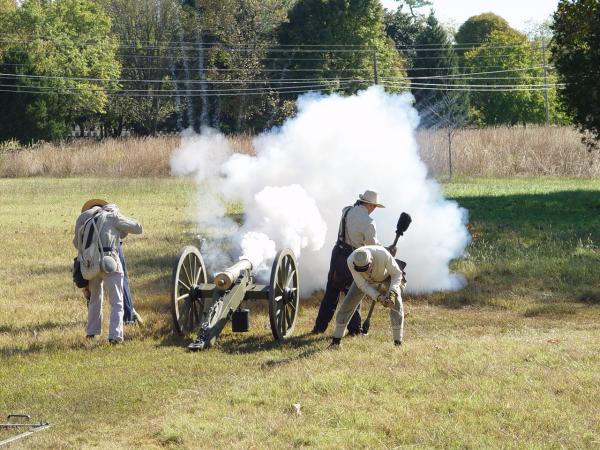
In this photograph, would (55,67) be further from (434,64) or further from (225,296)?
(225,296)

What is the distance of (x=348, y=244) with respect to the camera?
11688 mm

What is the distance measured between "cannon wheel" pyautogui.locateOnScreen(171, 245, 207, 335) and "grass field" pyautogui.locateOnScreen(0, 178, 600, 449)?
0.32 m

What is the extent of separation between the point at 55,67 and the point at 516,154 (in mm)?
30710

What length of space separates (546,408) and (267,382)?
2564 mm

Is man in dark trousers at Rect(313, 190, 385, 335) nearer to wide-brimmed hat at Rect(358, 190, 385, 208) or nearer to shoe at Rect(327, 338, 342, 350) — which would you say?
wide-brimmed hat at Rect(358, 190, 385, 208)

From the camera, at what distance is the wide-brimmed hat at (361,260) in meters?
10.2

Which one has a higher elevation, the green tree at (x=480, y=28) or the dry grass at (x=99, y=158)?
the green tree at (x=480, y=28)

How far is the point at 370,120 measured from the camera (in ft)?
51.1

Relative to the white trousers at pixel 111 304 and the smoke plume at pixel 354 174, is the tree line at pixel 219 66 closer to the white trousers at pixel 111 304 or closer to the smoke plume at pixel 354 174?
the smoke plume at pixel 354 174

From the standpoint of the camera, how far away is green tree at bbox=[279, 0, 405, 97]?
56.6 meters

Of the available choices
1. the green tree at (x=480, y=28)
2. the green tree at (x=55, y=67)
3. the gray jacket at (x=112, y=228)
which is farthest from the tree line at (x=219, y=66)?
the gray jacket at (x=112, y=228)

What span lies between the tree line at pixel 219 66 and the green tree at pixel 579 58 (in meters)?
22.1

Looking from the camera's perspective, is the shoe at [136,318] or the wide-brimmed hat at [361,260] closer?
the wide-brimmed hat at [361,260]

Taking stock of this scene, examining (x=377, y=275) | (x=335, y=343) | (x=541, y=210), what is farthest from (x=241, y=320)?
(x=541, y=210)
